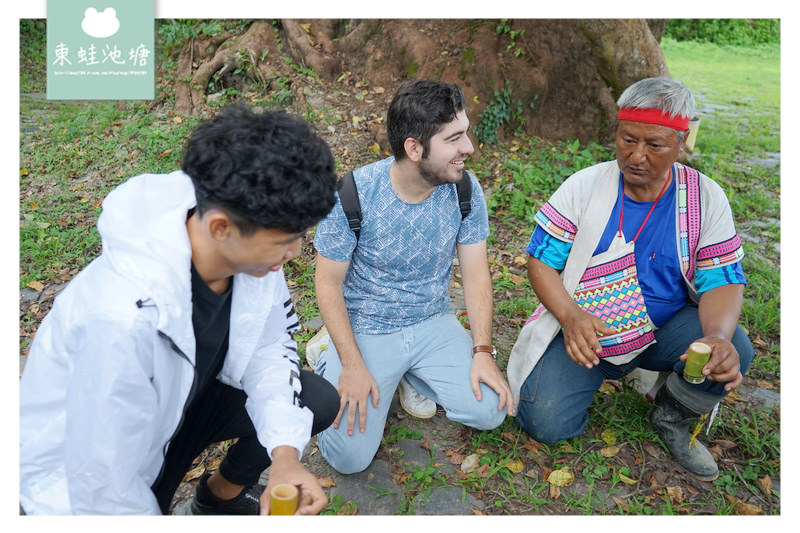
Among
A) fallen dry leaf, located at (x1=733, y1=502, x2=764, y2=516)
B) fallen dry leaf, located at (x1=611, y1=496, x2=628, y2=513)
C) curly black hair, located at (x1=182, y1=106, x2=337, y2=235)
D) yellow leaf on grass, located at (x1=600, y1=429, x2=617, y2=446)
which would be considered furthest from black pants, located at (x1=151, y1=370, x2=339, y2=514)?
fallen dry leaf, located at (x1=733, y1=502, x2=764, y2=516)

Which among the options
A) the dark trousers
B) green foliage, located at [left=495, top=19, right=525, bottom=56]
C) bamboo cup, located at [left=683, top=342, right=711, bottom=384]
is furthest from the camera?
green foliage, located at [left=495, top=19, right=525, bottom=56]

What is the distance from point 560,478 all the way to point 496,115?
3.78 m

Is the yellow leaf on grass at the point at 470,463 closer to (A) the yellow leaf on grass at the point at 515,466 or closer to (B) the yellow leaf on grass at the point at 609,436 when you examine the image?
(A) the yellow leaf on grass at the point at 515,466

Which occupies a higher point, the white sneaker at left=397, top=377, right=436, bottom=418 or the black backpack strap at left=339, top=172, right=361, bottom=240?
the black backpack strap at left=339, top=172, right=361, bottom=240

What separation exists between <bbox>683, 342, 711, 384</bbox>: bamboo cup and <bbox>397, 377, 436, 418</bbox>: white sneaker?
1.17m

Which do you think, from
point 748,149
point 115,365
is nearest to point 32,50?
point 115,365

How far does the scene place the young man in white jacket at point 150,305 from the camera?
155cm

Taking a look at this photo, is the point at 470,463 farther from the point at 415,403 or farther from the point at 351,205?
the point at 351,205

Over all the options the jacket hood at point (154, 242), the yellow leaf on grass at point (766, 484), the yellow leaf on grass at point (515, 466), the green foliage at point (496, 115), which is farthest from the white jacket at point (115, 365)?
the green foliage at point (496, 115)

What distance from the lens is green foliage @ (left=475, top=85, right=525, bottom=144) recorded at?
5699 millimetres

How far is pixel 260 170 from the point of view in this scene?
5.09 ft

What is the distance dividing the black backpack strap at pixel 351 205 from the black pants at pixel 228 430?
70 centimetres

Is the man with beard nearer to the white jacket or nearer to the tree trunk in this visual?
the white jacket

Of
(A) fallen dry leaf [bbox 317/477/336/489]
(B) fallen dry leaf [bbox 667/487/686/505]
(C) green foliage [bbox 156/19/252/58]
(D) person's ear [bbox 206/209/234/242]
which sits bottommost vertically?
(B) fallen dry leaf [bbox 667/487/686/505]
